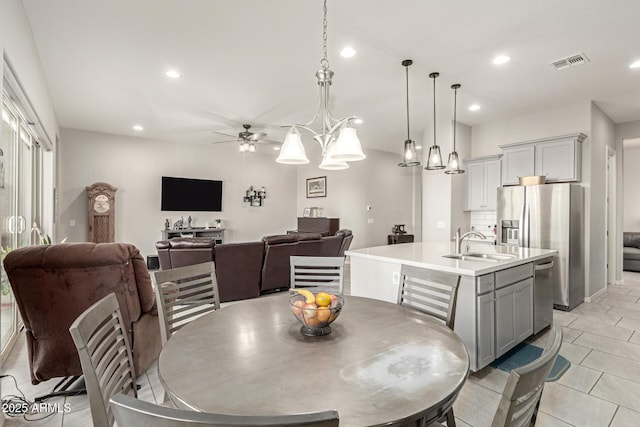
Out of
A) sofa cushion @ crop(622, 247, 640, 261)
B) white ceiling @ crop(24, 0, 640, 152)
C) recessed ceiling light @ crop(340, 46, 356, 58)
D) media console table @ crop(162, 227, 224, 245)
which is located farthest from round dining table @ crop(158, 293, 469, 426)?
sofa cushion @ crop(622, 247, 640, 261)

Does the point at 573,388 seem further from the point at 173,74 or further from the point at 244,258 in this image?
the point at 173,74

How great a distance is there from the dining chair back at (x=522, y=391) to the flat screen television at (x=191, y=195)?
7.74m

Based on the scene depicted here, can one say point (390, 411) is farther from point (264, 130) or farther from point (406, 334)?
point (264, 130)

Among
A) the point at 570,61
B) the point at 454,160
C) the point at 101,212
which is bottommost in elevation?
the point at 101,212

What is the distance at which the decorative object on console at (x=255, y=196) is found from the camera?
8719 millimetres

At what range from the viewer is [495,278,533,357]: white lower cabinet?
268 centimetres

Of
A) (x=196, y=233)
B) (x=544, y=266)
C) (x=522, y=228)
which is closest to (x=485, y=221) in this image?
(x=522, y=228)

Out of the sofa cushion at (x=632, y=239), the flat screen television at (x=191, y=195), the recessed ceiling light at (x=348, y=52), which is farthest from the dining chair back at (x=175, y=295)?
the sofa cushion at (x=632, y=239)

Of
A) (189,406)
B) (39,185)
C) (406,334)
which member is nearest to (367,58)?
(406,334)

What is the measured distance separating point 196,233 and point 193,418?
7.60 m

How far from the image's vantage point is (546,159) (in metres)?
4.75

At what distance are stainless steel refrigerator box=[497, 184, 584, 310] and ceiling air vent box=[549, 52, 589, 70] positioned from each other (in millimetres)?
1535

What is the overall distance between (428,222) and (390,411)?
523 cm

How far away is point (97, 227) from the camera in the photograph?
6.52 m
